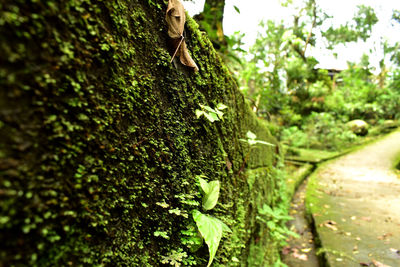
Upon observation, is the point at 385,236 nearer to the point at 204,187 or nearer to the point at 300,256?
the point at 300,256

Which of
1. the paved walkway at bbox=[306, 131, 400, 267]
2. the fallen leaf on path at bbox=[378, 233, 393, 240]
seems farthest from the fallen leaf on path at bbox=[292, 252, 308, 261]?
the fallen leaf on path at bbox=[378, 233, 393, 240]

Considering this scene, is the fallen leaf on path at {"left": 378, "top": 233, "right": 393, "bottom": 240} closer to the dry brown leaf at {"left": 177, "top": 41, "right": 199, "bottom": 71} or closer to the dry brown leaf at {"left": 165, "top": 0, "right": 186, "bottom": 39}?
the dry brown leaf at {"left": 177, "top": 41, "right": 199, "bottom": 71}

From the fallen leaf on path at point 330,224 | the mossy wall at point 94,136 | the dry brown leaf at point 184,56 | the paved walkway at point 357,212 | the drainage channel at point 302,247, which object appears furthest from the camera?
the fallen leaf on path at point 330,224

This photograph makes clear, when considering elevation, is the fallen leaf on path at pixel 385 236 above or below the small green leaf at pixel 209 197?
below

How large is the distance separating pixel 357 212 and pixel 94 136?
515cm

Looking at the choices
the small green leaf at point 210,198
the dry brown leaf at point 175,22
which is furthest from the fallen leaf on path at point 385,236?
the dry brown leaf at point 175,22

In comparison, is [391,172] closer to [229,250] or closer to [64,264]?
[229,250]

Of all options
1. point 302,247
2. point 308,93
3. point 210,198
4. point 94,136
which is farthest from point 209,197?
point 308,93

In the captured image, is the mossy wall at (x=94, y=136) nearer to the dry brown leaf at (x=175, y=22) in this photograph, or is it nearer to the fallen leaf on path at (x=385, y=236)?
the dry brown leaf at (x=175, y=22)

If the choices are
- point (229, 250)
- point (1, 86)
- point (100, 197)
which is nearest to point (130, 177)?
point (100, 197)

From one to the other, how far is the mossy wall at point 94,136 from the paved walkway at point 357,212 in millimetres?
2713

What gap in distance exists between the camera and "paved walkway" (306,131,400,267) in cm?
266

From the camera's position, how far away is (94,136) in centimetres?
60

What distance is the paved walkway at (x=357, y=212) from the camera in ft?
8.73
